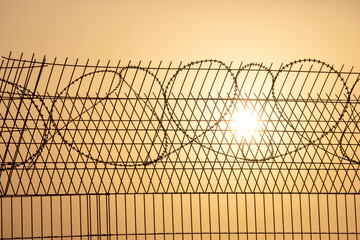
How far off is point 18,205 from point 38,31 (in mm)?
1528

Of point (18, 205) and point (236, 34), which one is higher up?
point (236, 34)

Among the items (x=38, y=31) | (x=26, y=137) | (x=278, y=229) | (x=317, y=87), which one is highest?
(x=38, y=31)

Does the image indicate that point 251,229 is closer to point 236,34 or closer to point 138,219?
point 138,219

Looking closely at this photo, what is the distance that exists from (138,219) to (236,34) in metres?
1.83

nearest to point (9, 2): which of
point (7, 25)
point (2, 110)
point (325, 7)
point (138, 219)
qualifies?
point (7, 25)

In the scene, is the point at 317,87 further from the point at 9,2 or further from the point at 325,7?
the point at 9,2

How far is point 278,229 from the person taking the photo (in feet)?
20.1

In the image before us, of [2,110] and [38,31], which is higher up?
[38,31]

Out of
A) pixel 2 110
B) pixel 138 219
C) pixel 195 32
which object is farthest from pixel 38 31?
pixel 138 219

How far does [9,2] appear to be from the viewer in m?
5.85

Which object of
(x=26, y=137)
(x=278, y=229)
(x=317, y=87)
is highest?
(x=317, y=87)

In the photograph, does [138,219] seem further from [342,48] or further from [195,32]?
[342,48]

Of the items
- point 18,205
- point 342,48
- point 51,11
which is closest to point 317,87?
point 342,48

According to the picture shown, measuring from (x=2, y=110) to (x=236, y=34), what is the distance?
2.14m
